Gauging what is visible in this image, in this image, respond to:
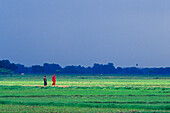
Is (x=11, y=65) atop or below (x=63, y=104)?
atop

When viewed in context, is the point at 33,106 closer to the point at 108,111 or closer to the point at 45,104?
the point at 45,104

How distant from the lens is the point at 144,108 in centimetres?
2367

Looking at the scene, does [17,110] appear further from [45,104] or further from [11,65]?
[11,65]

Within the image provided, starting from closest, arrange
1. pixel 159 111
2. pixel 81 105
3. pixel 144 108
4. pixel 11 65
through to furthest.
A: 1. pixel 159 111
2. pixel 144 108
3. pixel 81 105
4. pixel 11 65

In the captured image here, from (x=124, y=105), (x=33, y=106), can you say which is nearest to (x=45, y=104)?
(x=33, y=106)

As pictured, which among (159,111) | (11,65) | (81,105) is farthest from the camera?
(11,65)

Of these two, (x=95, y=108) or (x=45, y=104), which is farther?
(x=45, y=104)

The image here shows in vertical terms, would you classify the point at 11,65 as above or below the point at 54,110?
above

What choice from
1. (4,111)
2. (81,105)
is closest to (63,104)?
(81,105)

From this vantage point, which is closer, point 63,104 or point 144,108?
point 144,108

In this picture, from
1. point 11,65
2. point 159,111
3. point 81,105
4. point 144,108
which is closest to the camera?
point 159,111

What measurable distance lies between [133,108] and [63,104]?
446 cm

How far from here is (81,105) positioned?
82.7 feet

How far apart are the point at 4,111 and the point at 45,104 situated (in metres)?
4.01
